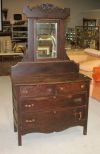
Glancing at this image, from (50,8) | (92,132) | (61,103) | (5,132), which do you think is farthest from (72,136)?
(50,8)

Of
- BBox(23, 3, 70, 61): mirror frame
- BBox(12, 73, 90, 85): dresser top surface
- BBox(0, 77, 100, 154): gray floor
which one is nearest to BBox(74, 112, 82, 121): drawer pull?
BBox(0, 77, 100, 154): gray floor

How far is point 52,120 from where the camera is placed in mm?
3035

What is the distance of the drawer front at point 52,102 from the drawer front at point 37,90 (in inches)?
2.3

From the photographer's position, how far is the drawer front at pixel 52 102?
114 inches

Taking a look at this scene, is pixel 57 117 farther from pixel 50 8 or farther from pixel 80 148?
pixel 50 8

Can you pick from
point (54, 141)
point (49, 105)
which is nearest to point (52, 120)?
point (49, 105)

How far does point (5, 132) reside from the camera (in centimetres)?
338

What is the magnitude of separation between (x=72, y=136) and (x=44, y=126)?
1.56 ft

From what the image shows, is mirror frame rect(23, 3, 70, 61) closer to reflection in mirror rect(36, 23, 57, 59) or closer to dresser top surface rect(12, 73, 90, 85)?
reflection in mirror rect(36, 23, 57, 59)

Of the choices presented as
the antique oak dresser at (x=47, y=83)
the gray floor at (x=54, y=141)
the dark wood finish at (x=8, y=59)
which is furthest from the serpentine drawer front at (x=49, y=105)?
the dark wood finish at (x=8, y=59)

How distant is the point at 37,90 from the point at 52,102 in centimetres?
23

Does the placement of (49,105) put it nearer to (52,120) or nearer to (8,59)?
(52,120)

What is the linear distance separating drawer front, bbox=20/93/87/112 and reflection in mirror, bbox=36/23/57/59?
1.90 feet

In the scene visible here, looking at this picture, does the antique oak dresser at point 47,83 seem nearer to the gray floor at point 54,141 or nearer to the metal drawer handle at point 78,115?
the metal drawer handle at point 78,115
